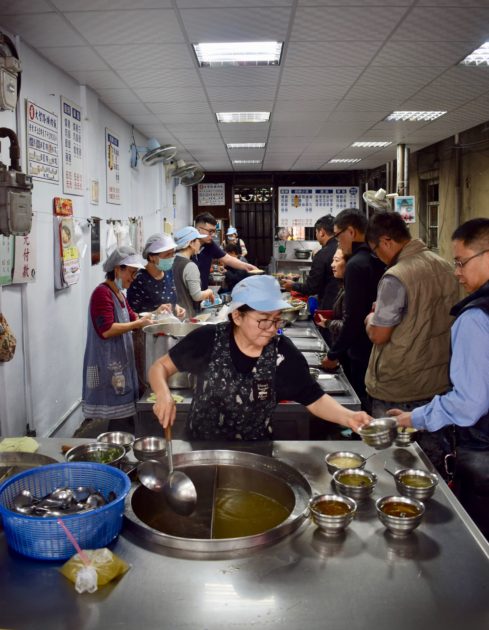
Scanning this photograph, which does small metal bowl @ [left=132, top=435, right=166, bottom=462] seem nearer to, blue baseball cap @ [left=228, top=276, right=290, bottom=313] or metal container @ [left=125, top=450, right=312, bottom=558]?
metal container @ [left=125, top=450, right=312, bottom=558]

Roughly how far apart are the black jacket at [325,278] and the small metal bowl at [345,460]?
357 centimetres

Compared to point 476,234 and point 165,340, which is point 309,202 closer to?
point 165,340

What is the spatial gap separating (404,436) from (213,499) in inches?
33.5

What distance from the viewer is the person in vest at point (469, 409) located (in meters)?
2.28

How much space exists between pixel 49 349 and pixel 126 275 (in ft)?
3.76

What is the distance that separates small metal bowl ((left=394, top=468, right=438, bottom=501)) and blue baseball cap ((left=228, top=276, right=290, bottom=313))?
2.53 feet

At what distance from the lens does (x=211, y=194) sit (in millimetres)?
14586

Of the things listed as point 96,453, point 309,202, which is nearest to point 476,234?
point 96,453

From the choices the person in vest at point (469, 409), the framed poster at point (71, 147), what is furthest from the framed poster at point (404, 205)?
the person in vest at point (469, 409)

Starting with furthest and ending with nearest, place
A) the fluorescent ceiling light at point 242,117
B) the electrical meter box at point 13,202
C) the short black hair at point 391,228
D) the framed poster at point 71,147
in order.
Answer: the fluorescent ceiling light at point 242,117 → the framed poster at point 71,147 → the short black hair at point 391,228 → the electrical meter box at point 13,202

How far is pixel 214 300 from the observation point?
676 cm

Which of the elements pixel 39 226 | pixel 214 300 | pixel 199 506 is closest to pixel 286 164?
pixel 214 300

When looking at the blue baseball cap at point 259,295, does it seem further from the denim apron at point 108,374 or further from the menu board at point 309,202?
the menu board at point 309,202

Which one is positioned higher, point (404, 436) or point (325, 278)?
point (325, 278)
